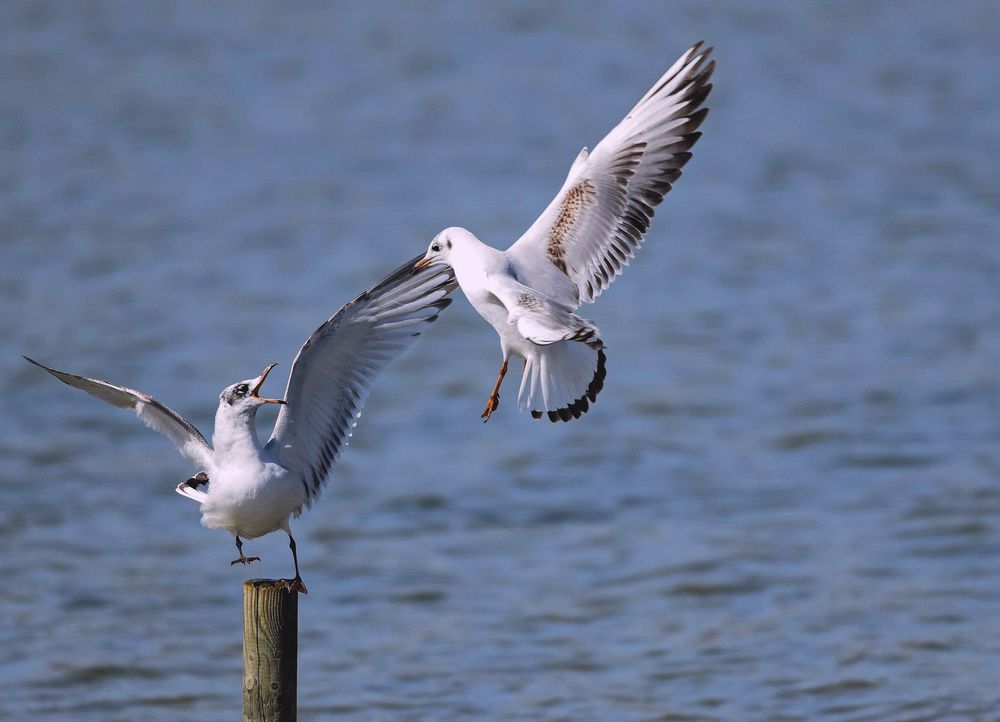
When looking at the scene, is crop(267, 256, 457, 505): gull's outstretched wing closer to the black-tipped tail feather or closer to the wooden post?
the wooden post

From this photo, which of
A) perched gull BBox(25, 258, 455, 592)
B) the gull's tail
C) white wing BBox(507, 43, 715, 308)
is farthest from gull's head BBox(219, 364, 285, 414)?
white wing BBox(507, 43, 715, 308)

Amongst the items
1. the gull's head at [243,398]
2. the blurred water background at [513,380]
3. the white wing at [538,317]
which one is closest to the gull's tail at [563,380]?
the white wing at [538,317]

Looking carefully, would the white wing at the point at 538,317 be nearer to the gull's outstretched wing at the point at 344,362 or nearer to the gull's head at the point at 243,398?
the gull's outstretched wing at the point at 344,362

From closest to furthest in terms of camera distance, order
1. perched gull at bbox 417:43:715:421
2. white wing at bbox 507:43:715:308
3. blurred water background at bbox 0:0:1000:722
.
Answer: perched gull at bbox 417:43:715:421 < white wing at bbox 507:43:715:308 < blurred water background at bbox 0:0:1000:722

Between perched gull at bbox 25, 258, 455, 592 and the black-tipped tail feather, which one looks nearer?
perched gull at bbox 25, 258, 455, 592

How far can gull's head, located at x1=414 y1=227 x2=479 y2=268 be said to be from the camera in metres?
5.68

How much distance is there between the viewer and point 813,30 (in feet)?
95.5

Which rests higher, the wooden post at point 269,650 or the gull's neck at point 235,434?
the gull's neck at point 235,434

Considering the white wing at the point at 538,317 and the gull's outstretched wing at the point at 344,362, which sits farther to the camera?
the gull's outstretched wing at the point at 344,362

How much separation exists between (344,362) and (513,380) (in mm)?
9371

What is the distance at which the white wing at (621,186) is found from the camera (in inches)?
250

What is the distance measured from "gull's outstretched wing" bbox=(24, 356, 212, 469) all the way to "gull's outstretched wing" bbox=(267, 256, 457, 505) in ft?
0.93

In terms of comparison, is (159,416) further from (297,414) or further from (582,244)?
(582,244)

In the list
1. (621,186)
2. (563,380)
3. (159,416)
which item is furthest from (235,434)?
(621,186)
